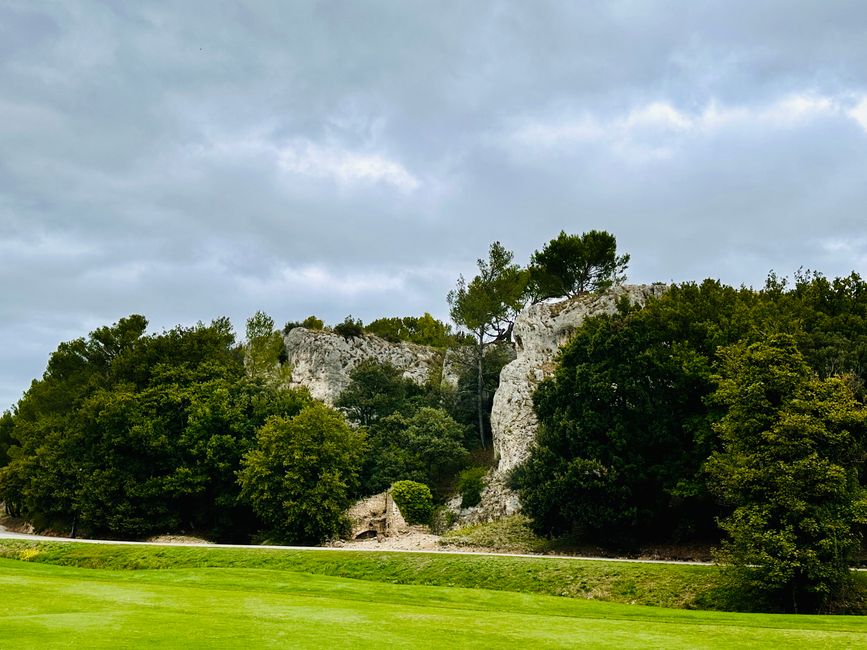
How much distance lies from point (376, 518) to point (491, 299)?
27.6 m

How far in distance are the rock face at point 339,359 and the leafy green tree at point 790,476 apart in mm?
48318

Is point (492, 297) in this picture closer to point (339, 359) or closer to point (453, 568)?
point (339, 359)

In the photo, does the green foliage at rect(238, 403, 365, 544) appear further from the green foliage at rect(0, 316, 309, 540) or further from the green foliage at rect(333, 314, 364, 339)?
the green foliage at rect(333, 314, 364, 339)

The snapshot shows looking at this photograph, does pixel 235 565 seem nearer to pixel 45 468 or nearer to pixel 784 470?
pixel 784 470

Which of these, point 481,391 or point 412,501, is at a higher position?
point 481,391

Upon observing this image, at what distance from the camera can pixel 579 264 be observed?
68.4 meters

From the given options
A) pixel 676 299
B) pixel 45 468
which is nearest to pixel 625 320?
pixel 676 299

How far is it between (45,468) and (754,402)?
53093mm

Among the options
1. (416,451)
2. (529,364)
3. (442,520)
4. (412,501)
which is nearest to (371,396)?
(416,451)

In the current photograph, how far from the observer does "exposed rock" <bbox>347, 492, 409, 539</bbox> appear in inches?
1969

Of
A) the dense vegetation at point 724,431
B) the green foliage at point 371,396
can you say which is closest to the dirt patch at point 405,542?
the dense vegetation at point 724,431

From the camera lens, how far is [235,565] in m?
30.7

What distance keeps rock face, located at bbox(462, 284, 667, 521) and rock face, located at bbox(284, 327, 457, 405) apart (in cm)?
1621

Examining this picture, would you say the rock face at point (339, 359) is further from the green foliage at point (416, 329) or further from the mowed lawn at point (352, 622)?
the mowed lawn at point (352, 622)
